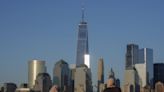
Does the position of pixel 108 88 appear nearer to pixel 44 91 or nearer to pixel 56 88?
pixel 56 88

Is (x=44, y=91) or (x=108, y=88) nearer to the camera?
(x=108, y=88)

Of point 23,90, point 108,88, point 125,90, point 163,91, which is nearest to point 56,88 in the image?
point 108,88

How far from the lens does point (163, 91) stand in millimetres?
15188

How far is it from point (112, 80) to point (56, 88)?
62.8 inches

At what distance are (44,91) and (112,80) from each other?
6034 inches

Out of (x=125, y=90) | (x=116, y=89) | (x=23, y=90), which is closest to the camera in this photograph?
(x=116, y=89)

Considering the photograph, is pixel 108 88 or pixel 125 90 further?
pixel 125 90

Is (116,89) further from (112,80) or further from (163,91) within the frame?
(163,91)

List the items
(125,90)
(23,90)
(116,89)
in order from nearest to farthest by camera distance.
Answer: (116,89), (23,90), (125,90)

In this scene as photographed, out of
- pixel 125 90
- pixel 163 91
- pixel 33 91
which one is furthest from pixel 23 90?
pixel 163 91

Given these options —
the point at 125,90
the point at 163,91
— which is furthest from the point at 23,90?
the point at 163,91

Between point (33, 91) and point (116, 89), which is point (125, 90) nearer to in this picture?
point (33, 91)

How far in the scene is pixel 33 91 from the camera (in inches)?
6742

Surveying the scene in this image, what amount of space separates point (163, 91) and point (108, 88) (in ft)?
5.77
